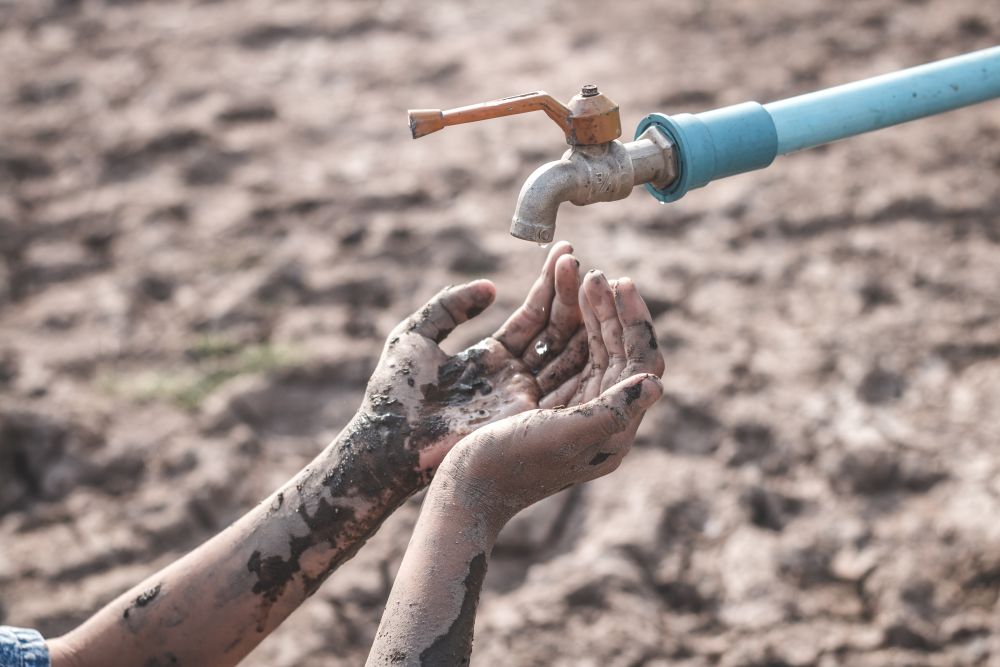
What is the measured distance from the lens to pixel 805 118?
159 centimetres

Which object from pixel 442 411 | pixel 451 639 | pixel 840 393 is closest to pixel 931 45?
pixel 840 393

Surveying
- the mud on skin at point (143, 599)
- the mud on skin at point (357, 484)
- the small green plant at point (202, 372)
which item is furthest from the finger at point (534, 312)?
the small green plant at point (202, 372)

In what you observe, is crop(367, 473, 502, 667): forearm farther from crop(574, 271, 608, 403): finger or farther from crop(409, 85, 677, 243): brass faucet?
crop(409, 85, 677, 243): brass faucet

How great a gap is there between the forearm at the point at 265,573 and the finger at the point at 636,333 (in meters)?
0.41

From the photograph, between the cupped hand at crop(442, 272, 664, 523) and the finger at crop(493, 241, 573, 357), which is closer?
the cupped hand at crop(442, 272, 664, 523)

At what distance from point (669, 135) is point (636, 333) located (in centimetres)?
32

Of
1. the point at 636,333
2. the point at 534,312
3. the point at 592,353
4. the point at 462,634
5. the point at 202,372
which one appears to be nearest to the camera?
the point at 462,634

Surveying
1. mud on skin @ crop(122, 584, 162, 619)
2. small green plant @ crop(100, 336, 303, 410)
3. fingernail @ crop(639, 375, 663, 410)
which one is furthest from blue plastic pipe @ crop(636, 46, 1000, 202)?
small green plant @ crop(100, 336, 303, 410)

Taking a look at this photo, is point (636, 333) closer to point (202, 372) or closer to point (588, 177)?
point (588, 177)

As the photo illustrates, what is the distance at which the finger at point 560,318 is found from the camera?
1812mm

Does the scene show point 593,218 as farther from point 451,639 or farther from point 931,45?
point 451,639

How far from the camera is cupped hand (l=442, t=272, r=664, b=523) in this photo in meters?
1.52

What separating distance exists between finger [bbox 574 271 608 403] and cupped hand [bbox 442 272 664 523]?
0.06m

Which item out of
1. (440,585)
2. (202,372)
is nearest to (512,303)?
(202,372)
